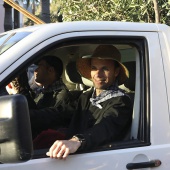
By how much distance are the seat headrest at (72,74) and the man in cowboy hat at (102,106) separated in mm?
567

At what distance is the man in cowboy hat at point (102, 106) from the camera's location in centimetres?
229

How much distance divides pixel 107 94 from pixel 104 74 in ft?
0.50

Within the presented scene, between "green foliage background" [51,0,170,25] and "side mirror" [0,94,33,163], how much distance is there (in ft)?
20.7

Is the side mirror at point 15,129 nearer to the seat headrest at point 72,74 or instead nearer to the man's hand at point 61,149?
the man's hand at point 61,149

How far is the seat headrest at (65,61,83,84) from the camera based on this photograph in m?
3.41

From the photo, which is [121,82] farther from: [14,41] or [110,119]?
[14,41]

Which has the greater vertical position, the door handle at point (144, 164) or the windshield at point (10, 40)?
the windshield at point (10, 40)

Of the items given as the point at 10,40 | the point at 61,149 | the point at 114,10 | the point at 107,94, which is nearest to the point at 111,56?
the point at 107,94

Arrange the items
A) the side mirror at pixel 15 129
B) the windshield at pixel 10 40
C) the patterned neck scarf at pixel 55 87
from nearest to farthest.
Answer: the side mirror at pixel 15 129 → the windshield at pixel 10 40 → the patterned neck scarf at pixel 55 87

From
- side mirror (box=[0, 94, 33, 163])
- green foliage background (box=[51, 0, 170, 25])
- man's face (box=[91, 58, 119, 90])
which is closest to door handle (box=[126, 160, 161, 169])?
man's face (box=[91, 58, 119, 90])

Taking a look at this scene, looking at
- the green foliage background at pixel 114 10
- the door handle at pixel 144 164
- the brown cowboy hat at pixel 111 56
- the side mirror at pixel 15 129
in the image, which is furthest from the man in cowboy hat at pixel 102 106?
the green foliage background at pixel 114 10

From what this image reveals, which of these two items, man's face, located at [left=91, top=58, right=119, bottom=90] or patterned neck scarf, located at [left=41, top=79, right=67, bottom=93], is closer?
man's face, located at [left=91, top=58, right=119, bottom=90]

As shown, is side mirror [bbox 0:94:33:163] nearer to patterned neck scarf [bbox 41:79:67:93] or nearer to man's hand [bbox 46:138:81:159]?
man's hand [bbox 46:138:81:159]

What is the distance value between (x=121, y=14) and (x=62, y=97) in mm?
5539
